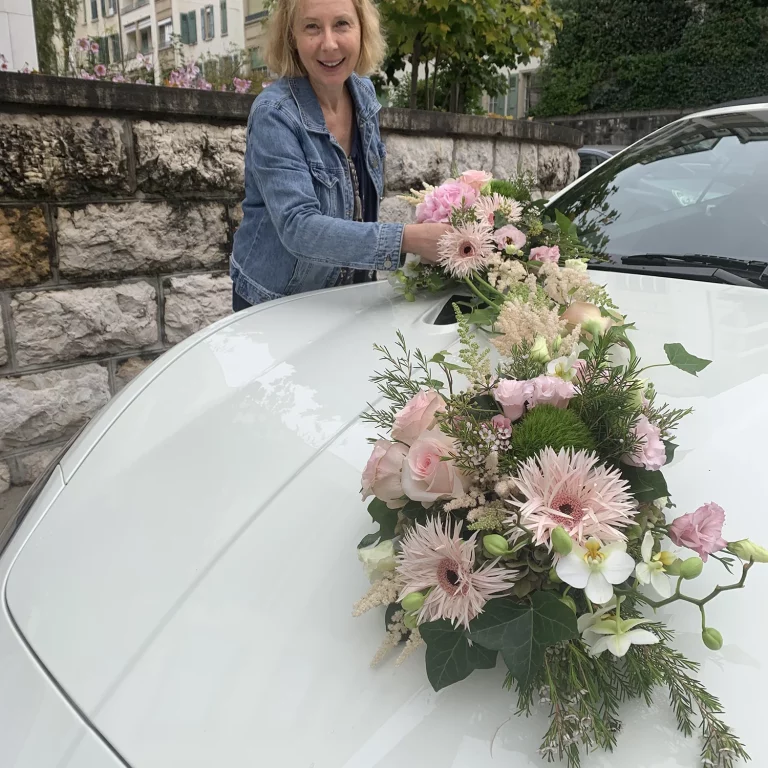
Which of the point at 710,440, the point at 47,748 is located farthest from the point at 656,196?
the point at 47,748

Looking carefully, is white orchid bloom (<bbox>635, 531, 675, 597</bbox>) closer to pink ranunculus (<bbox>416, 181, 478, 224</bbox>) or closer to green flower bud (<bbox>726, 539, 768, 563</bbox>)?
green flower bud (<bbox>726, 539, 768, 563</bbox>)

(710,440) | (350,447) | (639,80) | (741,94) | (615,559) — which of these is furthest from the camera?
(639,80)

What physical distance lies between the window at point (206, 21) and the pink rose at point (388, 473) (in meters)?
26.2

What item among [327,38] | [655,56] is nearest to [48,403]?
[327,38]

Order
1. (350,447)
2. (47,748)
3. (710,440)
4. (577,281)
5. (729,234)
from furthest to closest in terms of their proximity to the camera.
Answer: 1. (729,234)
2. (577,281)
3. (350,447)
4. (710,440)
5. (47,748)

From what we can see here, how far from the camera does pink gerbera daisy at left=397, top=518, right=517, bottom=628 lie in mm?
828

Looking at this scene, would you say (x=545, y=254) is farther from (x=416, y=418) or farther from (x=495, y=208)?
(x=416, y=418)

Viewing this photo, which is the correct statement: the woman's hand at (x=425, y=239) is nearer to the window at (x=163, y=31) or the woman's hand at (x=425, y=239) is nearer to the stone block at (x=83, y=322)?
the stone block at (x=83, y=322)

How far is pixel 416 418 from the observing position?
96 centimetres

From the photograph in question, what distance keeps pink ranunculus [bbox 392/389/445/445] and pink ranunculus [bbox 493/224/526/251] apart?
0.88m

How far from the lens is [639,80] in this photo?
2203 cm

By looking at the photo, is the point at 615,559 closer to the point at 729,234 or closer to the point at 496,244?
the point at 496,244

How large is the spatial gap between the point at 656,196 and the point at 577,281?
0.76m

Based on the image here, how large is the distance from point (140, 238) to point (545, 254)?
216 centimetres
